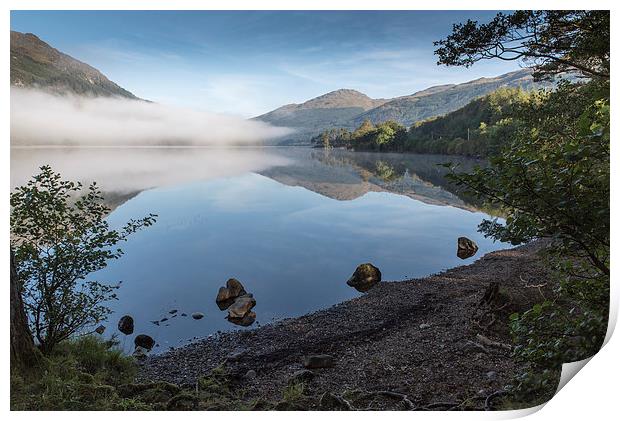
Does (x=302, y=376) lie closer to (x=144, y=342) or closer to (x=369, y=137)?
(x=144, y=342)

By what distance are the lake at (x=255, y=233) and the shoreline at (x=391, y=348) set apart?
690 mm

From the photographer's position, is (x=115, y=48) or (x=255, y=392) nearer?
(x=255, y=392)

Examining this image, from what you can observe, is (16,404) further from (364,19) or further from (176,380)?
(364,19)

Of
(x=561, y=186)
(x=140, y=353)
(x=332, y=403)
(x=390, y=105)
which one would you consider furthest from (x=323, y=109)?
(x=561, y=186)

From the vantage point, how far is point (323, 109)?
5.79m

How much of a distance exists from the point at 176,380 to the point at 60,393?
1.05m

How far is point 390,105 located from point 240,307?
4.28 meters

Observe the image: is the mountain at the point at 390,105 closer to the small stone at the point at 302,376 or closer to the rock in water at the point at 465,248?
the rock in water at the point at 465,248

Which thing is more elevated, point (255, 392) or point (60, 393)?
point (60, 393)

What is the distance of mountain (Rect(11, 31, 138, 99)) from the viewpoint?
277 cm

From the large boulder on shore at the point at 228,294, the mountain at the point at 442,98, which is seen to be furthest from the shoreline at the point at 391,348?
the mountain at the point at 442,98

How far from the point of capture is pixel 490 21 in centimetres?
298
